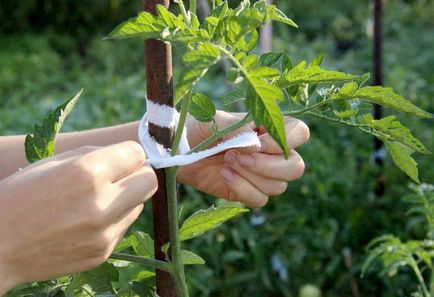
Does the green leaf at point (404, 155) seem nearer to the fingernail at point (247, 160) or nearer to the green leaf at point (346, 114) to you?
the green leaf at point (346, 114)

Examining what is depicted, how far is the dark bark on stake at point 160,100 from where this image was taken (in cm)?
91

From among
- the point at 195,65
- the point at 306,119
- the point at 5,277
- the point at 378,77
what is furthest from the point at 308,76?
the point at 306,119

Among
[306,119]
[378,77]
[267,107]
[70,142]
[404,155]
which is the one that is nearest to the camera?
[267,107]

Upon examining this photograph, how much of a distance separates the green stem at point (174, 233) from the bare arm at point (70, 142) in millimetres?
274

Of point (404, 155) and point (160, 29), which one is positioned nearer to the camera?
point (160, 29)

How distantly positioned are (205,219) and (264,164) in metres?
0.14

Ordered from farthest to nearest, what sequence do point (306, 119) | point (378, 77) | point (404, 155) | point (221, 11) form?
1. point (306, 119)
2. point (378, 77)
3. point (404, 155)
4. point (221, 11)

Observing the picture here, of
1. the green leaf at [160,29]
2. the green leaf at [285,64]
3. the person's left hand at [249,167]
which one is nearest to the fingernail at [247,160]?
the person's left hand at [249,167]

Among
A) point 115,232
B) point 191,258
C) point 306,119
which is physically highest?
point 115,232

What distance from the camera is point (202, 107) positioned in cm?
92

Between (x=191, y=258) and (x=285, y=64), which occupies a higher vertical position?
(x=285, y=64)

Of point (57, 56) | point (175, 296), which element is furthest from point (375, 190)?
point (57, 56)

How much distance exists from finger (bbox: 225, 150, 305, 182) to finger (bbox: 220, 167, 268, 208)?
0.03 ft

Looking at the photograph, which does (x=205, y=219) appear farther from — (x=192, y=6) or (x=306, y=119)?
(x=306, y=119)
